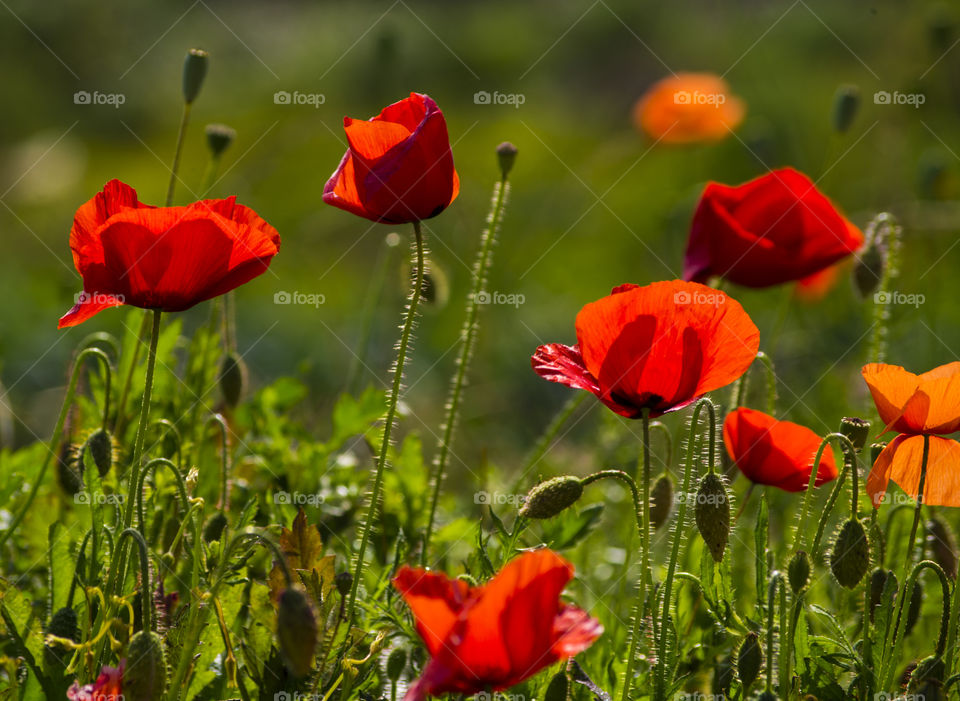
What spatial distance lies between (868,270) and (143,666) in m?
1.36

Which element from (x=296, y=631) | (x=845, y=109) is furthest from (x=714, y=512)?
(x=845, y=109)

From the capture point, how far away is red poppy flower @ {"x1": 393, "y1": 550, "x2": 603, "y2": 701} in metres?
0.95

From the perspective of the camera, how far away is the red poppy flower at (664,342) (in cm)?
122

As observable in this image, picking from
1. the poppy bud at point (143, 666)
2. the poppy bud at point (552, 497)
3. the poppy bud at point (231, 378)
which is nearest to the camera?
the poppy bud at point (143, 666)

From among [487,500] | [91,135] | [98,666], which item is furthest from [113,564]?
[91,135]

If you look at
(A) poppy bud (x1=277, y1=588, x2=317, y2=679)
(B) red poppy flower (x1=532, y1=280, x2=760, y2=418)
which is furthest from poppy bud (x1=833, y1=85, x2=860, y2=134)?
(A) poppy bud (x1=277, y1=588, x2=317, y2=679)

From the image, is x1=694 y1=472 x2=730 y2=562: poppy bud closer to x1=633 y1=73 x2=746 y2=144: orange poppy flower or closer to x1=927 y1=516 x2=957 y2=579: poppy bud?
x1=927 y1=516 x2=957 y2=579: poppy bud

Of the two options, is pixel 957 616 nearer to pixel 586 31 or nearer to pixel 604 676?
pixel 604 676

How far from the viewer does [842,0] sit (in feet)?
45.3

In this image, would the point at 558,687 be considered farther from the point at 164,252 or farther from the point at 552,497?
the point at 164,252

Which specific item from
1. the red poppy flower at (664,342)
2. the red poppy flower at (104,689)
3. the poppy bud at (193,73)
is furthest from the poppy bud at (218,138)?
the red poppy flower at (104,689)

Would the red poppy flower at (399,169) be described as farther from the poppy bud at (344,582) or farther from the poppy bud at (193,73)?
the poppy bud at (193,73)

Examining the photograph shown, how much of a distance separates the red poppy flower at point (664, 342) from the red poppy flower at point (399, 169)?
0.83 ft

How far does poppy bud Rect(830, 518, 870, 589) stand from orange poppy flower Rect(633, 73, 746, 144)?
Answer: 2190mm
